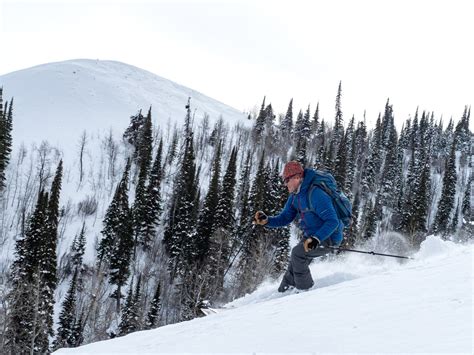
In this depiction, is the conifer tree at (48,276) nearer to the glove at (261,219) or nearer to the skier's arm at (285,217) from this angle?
the glove at (261,219)

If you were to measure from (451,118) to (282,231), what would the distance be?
106580 millimetres

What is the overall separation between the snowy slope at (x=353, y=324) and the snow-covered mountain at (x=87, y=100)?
270ft

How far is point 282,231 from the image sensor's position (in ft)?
160

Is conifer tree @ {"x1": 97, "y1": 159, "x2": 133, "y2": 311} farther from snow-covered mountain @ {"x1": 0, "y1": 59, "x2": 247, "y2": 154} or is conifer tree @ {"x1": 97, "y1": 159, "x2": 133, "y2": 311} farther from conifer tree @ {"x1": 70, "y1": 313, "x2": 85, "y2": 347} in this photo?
snow-covered mountain @ {"x1": 0, "y1": 59, "x2": 247, "y2": 154}

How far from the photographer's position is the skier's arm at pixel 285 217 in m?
6.93

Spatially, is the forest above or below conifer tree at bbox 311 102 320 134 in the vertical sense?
below

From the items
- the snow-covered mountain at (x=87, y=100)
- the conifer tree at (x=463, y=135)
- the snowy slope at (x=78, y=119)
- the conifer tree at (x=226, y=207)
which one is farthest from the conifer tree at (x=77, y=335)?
the conifer tree at (x=463, y=135)

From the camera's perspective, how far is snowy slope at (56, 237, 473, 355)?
11.4ft

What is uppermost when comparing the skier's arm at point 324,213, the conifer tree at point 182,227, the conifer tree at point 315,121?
the conifer tree at point 315,121

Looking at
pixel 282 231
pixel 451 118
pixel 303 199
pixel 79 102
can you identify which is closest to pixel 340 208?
pixel 303 199

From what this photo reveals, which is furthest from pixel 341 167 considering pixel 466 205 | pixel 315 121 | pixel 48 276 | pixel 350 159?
pixel 48 276

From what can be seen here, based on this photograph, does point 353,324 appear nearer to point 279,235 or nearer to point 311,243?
point 311,243

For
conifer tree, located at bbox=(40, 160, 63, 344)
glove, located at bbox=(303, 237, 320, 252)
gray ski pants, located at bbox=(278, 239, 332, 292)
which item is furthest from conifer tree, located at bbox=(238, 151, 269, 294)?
glove, located at bbox=(303, 237, 320, 252)

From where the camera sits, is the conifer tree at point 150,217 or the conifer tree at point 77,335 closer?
the conifer tree at point 77,335
